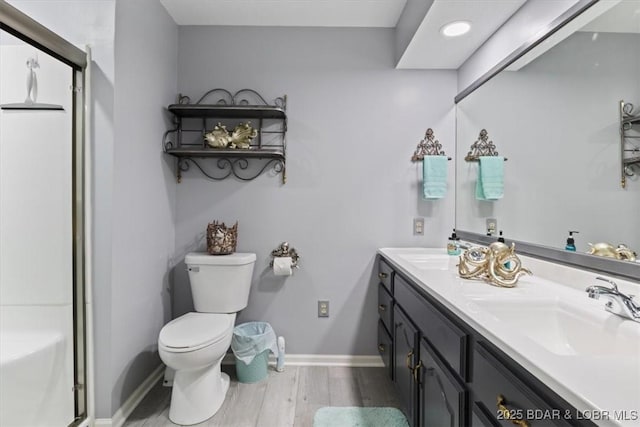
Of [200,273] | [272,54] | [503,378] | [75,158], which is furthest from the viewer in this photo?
[272,54]

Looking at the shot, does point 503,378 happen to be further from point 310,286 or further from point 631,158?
point 310,286

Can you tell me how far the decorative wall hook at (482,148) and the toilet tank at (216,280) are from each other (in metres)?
1.67

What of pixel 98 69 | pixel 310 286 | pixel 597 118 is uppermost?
pixel 98 69

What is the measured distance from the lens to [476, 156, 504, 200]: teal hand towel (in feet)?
6.01

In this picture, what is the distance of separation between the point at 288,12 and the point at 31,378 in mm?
2526

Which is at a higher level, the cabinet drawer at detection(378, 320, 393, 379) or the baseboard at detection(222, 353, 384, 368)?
the cabinet drawer at detection(378, 320, 393, 379)

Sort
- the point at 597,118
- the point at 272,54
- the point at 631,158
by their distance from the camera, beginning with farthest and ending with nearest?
the point at 272,54, the point at 597,118, the point at 631,158

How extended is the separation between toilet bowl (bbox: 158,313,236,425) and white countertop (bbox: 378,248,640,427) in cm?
109

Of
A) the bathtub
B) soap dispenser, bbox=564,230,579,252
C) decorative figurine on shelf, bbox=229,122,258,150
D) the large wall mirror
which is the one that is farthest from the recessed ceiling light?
the bathtub

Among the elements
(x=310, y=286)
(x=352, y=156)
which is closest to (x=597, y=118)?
(x=352, y=156)

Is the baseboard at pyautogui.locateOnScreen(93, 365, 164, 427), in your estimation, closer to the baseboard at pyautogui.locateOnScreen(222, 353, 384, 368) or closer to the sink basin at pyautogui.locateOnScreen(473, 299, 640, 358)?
the baseboard at pyautogui.locateOnScreen(222, 353, 384, 368)

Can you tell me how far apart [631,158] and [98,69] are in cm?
230

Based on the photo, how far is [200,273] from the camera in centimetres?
205

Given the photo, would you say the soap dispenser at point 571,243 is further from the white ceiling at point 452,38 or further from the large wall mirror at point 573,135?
the white ceiling at point 452,38
